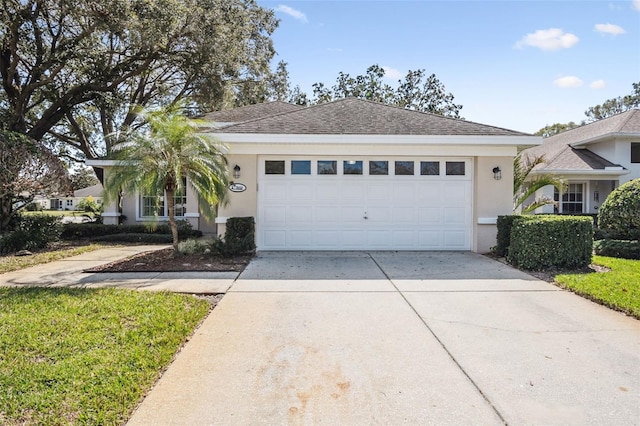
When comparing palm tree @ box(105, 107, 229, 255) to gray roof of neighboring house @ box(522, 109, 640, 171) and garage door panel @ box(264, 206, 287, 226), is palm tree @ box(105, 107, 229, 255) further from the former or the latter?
gray roof of neighboring house @ box(522, 109, 640, 171)

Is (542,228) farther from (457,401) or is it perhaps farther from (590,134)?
(590,134)

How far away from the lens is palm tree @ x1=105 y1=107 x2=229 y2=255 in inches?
332

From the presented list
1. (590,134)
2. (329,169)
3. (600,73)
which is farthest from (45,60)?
(590,134)

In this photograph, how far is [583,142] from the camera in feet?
64.1

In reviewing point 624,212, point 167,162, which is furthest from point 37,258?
point 624,212

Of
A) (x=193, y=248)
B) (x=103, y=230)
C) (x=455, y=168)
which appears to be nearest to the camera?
(x=193, y=248)

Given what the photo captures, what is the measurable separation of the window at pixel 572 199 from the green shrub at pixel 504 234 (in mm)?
11152

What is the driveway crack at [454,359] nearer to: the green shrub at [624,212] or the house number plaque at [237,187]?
the house number plaque at [237,187]

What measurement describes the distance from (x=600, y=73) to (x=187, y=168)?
13.4m

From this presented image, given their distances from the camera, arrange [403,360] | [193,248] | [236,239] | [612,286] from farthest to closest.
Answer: [193,248]
[236,239]
[612,286]
[403,360]

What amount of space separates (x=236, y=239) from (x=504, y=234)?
260 inches

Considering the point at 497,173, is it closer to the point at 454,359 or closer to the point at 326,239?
the point at 326,239

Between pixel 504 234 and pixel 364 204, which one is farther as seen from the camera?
pixel 364 204

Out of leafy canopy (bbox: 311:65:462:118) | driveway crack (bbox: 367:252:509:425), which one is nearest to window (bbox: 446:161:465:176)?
driveway crack (bbox: 367:252:509:425)
